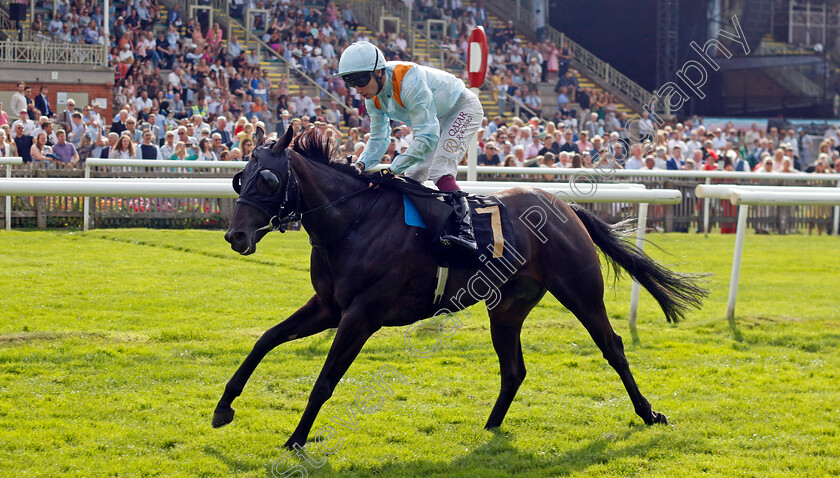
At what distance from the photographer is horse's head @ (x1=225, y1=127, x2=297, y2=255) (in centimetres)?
412

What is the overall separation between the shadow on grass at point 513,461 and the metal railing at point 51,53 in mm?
14844

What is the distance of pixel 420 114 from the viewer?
464 centimetres

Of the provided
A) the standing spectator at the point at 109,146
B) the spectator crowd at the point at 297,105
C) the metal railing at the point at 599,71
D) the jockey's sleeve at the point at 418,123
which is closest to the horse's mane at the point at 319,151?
the jockey's sleeve at the point at 418,123

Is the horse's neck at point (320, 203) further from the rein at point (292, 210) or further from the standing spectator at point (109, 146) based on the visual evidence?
the standing spectator at point (109, 146)

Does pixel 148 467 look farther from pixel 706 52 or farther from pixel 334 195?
pixel 706 52

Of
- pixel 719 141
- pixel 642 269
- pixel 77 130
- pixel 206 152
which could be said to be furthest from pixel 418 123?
pixel 719 141

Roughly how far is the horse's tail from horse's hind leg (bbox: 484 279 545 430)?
1.79 feet

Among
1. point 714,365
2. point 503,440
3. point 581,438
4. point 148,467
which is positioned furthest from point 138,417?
point 714,365

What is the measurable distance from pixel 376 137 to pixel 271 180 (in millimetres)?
897

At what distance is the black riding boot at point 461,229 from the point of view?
451cm

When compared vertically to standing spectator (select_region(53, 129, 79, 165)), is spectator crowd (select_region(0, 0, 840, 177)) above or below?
above

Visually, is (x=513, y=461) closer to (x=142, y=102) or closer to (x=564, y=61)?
(x=142, y=102)

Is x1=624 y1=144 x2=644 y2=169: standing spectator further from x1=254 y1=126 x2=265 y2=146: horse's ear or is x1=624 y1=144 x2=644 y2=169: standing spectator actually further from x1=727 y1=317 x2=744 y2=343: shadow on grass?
x1=254 y1=126 x2=265 y2=146: horse's ear

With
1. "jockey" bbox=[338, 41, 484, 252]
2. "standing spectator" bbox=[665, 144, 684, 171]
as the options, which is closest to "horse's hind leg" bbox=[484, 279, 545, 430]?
"jockey" bbox=[338, 41, 484, 252]
